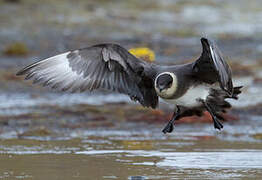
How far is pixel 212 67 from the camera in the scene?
21.8ft

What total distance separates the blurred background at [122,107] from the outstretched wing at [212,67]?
553mm

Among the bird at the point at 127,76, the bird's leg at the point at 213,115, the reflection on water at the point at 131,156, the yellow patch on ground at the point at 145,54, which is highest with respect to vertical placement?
the yellow patch on ground at the point at 145,54

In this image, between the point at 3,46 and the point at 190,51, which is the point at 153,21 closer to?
the point at 190,51

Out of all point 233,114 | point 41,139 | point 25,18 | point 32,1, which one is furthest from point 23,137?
point 32,1

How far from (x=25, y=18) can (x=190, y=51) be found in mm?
5012

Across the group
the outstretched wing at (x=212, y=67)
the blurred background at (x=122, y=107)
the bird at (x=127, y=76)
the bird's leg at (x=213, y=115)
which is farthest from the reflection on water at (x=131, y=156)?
the outstretched wing at (x=212, y=67)

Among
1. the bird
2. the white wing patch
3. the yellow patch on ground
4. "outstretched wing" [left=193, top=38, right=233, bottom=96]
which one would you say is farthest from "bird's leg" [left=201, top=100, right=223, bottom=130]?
the white wing patch

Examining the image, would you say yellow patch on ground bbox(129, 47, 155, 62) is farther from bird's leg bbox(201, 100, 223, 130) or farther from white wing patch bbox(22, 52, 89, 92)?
bird's leg bbox(201, 100, 223, 130)

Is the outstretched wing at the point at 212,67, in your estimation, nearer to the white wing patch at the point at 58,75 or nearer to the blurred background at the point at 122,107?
the blurred background at the point at 122,107

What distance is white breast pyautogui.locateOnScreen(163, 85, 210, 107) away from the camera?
6.82 meters

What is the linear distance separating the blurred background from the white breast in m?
0.56

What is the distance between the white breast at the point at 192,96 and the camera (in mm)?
6816

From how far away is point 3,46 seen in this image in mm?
16500

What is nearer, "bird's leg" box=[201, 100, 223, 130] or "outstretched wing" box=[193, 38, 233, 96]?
"outstretched wing" box=[193, 38, 233, 96]
